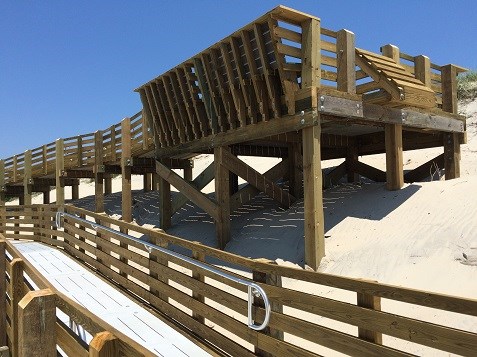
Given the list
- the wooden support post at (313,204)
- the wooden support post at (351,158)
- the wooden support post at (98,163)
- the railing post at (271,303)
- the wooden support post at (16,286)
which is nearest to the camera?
the wooden support post at (16,286)

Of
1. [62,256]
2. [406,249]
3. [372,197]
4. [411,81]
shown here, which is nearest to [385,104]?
[411,81]

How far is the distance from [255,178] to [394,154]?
3722mm

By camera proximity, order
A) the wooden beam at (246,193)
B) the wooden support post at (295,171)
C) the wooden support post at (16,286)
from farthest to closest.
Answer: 1. the wooden support post at (295,171)
2. the wooden beam at (246,193)
3. the wooden support post at (16,286)

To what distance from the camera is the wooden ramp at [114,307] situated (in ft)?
15.0

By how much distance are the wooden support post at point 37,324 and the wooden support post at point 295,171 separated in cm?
1049

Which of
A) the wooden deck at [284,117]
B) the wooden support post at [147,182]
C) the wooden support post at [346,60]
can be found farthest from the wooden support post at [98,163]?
the wooden support post at [346,60]

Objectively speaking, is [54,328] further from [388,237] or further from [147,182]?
[147,182]

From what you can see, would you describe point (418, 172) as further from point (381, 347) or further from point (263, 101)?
point (381, 347)

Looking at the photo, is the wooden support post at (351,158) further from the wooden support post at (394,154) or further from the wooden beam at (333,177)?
the wooden support post at (394,154)

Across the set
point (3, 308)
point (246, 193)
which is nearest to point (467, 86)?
point (246, 193)

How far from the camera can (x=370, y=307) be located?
3227 mm

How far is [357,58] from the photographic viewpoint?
29.0 feet

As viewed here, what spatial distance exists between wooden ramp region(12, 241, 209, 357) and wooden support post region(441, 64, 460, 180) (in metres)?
9.72

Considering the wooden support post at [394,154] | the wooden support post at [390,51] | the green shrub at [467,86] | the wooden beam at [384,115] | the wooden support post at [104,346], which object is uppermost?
the green shrub at [467,86]
